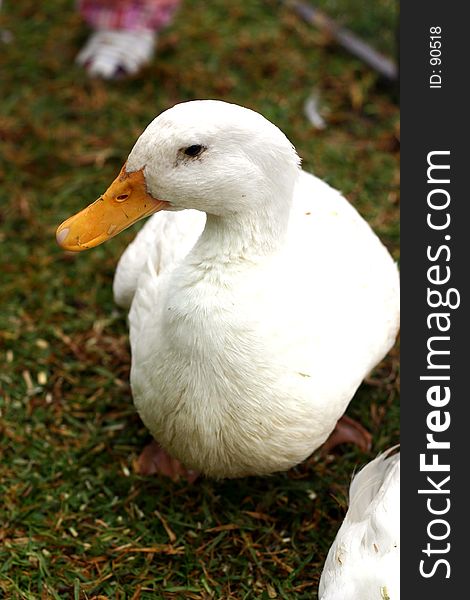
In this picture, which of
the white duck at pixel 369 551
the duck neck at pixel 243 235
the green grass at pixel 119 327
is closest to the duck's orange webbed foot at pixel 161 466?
the green grass at pixel 119 327

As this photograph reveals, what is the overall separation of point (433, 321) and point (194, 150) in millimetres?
827

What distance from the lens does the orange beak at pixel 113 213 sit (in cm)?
211

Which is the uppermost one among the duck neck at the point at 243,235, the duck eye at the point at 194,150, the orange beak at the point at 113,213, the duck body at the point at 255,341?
the duck eye at the point at 194,150

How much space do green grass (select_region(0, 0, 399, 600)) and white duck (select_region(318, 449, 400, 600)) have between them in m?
0.28

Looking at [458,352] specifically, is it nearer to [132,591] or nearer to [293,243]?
[293,243]

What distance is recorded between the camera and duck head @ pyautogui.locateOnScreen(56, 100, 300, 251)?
2014 mm

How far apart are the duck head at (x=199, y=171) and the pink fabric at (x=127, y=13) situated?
A: 7.90 ft

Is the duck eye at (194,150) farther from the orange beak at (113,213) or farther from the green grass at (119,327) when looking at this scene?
the green grass at (119,327)

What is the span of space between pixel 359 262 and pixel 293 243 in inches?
9.2

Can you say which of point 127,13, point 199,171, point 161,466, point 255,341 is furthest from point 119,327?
point 127,13

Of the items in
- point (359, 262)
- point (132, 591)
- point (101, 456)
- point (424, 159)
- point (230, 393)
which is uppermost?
point (424, 159)

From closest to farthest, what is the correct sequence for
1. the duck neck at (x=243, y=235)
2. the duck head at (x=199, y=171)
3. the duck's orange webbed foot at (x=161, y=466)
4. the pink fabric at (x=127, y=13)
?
the duck head at (x=199, y=171)
the duck neck at (x=243, y=235)
the duck's orange webbed foot at (x=161, y=466)
the pink fabric at (x=127, y=13)

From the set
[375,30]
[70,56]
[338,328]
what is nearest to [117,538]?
Result: [338,328]

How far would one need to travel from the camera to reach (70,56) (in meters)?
4.51
